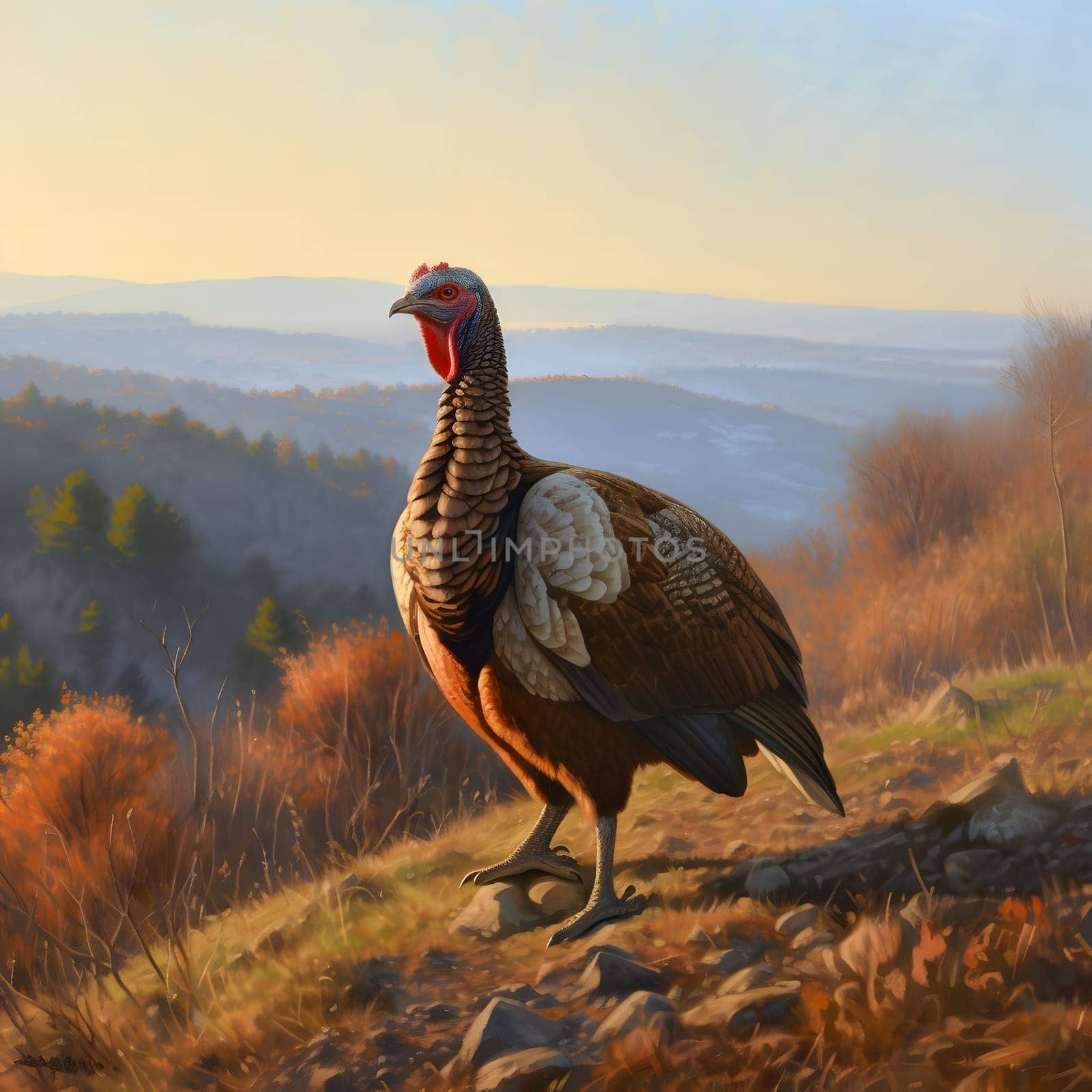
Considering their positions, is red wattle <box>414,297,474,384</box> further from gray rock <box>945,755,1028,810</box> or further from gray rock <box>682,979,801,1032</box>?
gray rock <box>945,755,1028,810</box>

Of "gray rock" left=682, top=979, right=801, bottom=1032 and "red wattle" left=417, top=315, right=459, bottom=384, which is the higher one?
"red wattle" left=417, top=315, right=459, bottom=384

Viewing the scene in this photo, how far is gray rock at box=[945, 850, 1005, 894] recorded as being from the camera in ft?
11.1

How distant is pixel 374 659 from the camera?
645cm

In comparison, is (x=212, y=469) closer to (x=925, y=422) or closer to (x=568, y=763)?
(x=568, y=763)

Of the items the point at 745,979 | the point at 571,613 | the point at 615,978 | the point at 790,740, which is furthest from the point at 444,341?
the point at 745,979

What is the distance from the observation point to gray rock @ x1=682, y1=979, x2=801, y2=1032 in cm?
285

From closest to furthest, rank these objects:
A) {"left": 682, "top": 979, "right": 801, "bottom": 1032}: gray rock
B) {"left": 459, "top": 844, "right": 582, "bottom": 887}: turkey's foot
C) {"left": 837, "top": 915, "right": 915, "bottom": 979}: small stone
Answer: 1. {"left": 682, "top": 979, "right": 801, "bottom": 1032}: gray rock
2. {"left": 837, "top": 915, "right": 915, "bottom": 979}: small stone
3. {"left": 459, "top": 844, "right": 582, "bottom": 887}: turkey's foot

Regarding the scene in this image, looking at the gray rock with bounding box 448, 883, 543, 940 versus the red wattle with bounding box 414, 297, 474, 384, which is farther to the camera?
the gray rock with bounding box 448, 883, 543, 940

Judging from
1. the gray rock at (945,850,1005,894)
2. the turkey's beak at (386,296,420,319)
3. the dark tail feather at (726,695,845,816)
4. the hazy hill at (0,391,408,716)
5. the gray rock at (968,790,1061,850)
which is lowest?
the gray rock at (945,850,1005,894)

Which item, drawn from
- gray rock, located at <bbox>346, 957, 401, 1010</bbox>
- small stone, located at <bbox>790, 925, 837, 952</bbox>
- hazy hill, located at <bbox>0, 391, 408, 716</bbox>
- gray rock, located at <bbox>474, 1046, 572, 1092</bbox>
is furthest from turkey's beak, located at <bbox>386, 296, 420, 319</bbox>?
hazy hill, located at <bbox>0, 391, 408, 716</bbox>

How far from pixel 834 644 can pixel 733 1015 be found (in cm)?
449

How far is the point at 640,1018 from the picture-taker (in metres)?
2.91

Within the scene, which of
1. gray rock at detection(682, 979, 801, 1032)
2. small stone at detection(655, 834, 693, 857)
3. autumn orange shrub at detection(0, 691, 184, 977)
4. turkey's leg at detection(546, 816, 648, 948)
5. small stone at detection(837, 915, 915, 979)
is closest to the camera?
gray rock at detection(682, 979, 801, 1032)

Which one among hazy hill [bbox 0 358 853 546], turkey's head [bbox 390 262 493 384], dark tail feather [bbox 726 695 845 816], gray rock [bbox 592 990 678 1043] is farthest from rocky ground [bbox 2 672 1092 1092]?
hazy hill [bbox 0 358 853 546]
